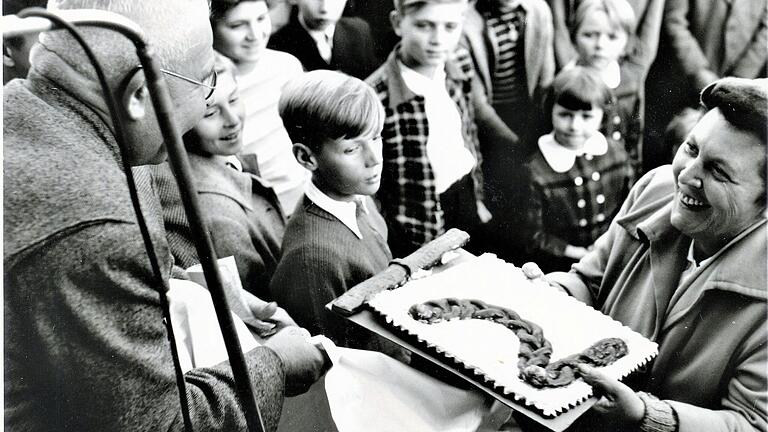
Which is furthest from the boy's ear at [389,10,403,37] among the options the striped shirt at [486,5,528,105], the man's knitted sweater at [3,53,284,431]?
the man's knitted sweater at [3,53,284,431]

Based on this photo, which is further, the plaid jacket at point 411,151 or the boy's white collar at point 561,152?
the plaid jacket at point 411,151

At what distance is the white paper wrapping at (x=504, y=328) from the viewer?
1.36 m

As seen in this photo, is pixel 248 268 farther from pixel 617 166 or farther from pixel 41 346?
pixel 617 166

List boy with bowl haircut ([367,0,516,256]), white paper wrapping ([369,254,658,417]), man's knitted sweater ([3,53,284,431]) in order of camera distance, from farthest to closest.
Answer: boy with bowl haircut ([367,0,516,256]) → white paper wrapping ([369,254,658,417]) → man's knitted sweater ([3,53,284,431])

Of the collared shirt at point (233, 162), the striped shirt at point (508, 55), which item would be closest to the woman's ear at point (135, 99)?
the collared shirt at point (233, 162)

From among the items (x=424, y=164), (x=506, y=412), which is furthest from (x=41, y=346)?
(x=424, y=164)

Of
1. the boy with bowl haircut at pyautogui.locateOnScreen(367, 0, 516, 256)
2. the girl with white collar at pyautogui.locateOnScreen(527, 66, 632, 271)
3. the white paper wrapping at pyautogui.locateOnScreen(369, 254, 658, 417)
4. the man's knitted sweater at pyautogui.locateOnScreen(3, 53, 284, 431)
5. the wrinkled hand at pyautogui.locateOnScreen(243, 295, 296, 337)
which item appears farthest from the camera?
the boy with bowl haircut at pyautogui.locateOnScreen(367, 0, 516, 256)

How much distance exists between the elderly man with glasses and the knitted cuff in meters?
0.81

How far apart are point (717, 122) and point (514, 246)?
0.77 m

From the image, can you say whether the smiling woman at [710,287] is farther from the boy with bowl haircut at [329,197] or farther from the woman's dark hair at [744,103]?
the boy with bowl haircut at [329,197]

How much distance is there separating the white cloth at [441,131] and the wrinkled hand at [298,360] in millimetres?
755

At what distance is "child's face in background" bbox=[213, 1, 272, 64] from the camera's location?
6.53 feet

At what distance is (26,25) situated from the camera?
0.96 m

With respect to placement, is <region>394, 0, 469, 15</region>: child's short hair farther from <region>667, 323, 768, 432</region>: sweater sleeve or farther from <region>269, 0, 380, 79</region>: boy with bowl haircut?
<region>667, 323, 768, 432</region>: sweater sleeve
